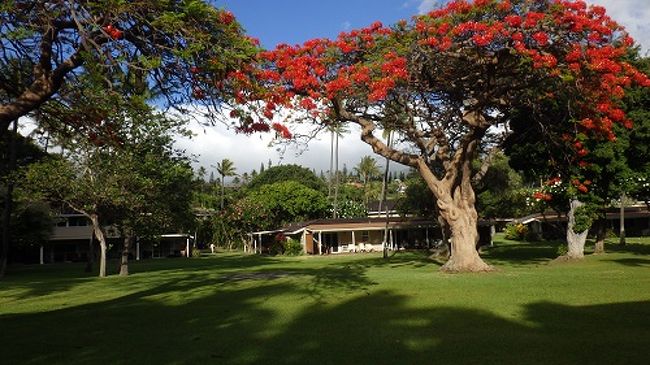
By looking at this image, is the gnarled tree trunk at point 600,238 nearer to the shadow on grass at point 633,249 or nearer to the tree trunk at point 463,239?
the shadow on grass at point 633,249

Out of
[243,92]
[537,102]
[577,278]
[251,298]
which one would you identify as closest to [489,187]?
[537,102]

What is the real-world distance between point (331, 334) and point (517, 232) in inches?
2192

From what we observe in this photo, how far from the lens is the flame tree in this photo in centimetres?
1540

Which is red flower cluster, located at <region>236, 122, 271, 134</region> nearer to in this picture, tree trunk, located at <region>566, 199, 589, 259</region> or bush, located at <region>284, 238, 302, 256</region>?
tree trunk, located at <region>566, 199, 589, 259</region>

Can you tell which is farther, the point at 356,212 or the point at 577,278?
the point at 356,212

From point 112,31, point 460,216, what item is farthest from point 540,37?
point 112,31

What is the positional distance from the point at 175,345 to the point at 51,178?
71.4 feet

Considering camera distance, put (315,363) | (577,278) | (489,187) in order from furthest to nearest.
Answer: (489,187)
(577,278)
(315,363)

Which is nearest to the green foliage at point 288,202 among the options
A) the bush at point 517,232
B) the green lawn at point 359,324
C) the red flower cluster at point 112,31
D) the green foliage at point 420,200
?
the bush at point 517,232

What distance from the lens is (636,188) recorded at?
2177 cm

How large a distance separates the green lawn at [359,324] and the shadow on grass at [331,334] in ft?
0.06

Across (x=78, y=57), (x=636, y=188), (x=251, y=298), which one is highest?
(x=78, y=57)

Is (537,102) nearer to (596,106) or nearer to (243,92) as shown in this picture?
(596,106)

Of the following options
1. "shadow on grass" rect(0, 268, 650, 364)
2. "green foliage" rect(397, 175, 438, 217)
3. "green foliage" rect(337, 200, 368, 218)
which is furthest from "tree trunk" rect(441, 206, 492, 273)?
"green foliage" rect(337, 200, 368, 218)
